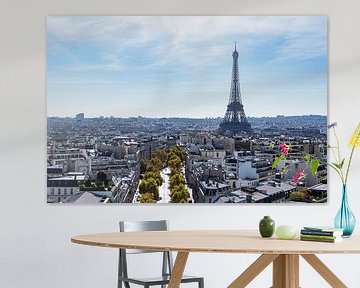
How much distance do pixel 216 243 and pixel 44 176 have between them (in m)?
2.60

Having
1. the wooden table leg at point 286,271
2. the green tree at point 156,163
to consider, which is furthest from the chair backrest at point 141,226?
the wooden table leg at point 286,271

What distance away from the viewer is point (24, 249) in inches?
265

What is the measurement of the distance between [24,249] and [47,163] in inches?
27.4

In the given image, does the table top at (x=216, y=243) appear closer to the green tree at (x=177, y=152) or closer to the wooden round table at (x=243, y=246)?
the wooden round table at (x=243, y=246)

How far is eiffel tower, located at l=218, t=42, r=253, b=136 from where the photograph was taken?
6.77 metres

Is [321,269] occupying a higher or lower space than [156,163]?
lower

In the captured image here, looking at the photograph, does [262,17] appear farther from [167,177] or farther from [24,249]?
[24,249]

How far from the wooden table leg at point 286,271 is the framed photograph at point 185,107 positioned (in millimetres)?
1979

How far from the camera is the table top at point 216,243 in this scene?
419 centimetres

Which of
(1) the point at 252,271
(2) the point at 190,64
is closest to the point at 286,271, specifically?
(1) the point at 252,271

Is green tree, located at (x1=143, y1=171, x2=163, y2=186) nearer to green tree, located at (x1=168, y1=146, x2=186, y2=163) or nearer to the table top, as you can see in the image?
green tree, located at (x1=168, y1=146, x2=186, y2=163)

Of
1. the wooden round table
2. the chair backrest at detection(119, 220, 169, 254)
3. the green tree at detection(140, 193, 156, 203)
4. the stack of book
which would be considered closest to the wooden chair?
the chair backrest at detection(119, 220, 169, 254)

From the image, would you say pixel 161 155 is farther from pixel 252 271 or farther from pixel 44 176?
pixel 252 271

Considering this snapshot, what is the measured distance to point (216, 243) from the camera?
4.50 metres
